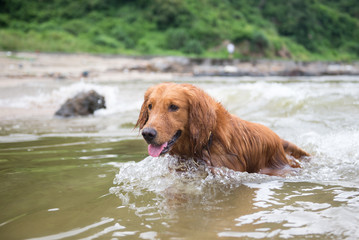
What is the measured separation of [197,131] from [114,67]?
27.0 m

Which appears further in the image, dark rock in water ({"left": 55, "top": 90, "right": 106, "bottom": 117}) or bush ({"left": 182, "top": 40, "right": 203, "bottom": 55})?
bush ({"left": 182, "top": 40, "right": 203, "bottom": 55})

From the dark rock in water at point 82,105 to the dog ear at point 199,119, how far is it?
19.8 feet

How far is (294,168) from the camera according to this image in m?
4.55

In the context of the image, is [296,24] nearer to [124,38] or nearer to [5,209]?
[124,38]

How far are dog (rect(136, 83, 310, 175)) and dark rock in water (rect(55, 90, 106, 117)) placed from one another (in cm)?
554

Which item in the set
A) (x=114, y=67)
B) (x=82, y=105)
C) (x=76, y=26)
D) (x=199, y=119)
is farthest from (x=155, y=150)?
(x=76, y=26)

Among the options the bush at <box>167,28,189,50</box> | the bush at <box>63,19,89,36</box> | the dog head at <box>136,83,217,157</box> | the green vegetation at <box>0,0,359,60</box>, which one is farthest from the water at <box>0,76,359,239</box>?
the bush at <box>167,28,189,50</box>

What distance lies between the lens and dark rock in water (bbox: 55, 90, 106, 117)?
9.08 meters

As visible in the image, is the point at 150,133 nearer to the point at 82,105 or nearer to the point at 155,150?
the point at 155,150

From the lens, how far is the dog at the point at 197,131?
3.58m

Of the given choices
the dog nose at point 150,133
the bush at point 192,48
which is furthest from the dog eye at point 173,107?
the bush at point 192,48

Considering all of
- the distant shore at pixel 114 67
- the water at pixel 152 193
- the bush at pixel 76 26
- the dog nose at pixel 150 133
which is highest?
the bush at pixel 76 26

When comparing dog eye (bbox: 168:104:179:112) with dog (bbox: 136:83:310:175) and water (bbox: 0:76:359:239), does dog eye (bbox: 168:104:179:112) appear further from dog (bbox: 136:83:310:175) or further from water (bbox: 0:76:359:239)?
water (bbox: 0:76:359:239)

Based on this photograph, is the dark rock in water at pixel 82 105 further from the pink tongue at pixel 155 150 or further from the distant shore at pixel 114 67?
the distant shore at pixel 114 67
